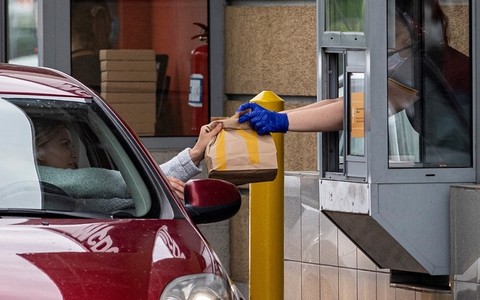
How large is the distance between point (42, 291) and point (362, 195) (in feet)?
10.1

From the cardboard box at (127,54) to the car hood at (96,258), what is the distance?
610 centimetres

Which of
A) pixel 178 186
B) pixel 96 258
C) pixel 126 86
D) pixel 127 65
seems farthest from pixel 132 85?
pixel 96 258

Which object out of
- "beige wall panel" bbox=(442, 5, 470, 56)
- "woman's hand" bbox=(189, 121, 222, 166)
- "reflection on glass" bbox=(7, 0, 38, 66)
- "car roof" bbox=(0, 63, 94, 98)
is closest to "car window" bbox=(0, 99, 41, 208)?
"car roof" bbox=(0, 63, 94, 98)

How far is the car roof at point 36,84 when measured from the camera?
5.63m

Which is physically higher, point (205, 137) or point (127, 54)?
point (127, 54)

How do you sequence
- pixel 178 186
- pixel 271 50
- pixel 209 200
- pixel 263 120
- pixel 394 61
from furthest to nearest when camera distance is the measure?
pixel 271 50
pixel 394 61
pixel 263 120
pixel 178 186
pixel 209 200

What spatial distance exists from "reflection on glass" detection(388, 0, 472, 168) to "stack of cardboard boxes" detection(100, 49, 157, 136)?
4.19m

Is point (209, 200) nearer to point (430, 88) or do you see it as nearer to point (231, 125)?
point (231, 125)

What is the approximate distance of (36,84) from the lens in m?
5.71

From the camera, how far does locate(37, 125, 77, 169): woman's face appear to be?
5.52 metres

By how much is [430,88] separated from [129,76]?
4.33 meters

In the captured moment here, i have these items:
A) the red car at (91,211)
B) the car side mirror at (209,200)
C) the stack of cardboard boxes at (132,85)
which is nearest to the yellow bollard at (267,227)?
the red car at (91,211)

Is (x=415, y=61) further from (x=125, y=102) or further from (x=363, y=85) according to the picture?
(x=125, y=102)

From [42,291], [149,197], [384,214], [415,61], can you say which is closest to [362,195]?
[384,214]
